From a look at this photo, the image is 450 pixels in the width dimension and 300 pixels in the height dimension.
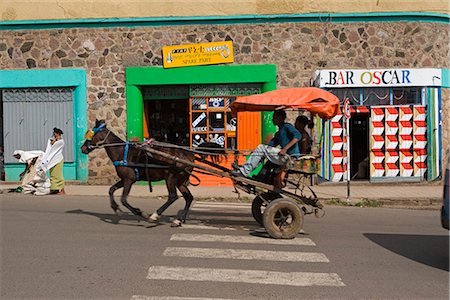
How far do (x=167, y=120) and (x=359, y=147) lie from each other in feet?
21.4

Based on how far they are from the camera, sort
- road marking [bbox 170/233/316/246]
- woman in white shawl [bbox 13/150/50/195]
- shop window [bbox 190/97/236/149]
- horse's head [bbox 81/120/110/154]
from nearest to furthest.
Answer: road marking [bbox 170/233/316/246] < horse's head [bbox 81/120/110/154] < woman in white shawl [bbox 13/150/50/195] < shop window [bbox 190/97/236/149]

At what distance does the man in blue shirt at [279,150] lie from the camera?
8.09 metres

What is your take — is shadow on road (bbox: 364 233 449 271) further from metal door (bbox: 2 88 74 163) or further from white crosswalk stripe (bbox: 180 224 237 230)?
metal door (bbox: 2 88 74 163)

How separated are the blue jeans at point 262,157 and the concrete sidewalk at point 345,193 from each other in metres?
4.57

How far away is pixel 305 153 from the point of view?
876cm

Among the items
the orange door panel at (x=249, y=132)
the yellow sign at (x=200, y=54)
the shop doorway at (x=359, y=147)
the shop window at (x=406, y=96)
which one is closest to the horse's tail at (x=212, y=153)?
the orange door panel at (x=249, y=132)

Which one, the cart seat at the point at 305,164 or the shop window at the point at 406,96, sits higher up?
the shop window at the point at 406,96

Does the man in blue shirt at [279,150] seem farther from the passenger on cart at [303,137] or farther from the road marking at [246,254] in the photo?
the road marking at [246,254]

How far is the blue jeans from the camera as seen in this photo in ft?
26.6

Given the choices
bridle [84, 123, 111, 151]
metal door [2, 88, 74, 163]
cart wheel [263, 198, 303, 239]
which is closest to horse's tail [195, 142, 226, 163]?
cart wheel [263, 198, 303, 239]

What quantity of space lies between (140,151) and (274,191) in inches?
95.1

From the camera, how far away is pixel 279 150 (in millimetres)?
8172

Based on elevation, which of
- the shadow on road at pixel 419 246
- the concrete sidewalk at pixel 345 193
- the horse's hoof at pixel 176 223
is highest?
the horse's hoof at pixel 176 223

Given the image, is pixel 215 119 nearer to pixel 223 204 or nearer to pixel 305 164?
Result: pixel 223 204
